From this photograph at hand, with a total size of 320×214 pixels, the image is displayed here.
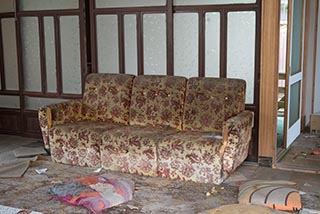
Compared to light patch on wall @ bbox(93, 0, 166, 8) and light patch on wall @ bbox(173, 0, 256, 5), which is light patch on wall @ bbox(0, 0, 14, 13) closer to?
light patch on wall @ bbox(93, 0, 166, 8)

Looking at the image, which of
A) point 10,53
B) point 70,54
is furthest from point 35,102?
point 70,54

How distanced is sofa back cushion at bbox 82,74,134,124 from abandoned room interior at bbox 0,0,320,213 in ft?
0.04

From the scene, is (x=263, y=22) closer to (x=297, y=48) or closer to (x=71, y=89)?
(x=297, y=48)

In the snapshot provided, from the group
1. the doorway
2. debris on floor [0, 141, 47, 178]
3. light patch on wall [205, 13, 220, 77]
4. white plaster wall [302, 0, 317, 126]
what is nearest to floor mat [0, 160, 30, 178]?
debris on floor [0, 141, 47, 178]

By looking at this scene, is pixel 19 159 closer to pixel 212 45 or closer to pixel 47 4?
pixel 47 4

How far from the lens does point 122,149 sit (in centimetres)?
428

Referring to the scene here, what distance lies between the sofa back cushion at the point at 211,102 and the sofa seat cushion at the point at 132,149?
0.27 metres

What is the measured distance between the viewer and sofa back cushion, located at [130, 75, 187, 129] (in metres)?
4.54

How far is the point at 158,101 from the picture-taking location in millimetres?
4605

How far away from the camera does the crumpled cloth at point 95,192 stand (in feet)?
11.4

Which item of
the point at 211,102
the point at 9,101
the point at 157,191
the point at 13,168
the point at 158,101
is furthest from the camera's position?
the point at 9,101

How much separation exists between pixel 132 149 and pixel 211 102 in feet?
3.05

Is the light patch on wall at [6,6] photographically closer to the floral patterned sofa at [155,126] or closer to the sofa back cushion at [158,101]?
the floral patterned sofa at [155,126]

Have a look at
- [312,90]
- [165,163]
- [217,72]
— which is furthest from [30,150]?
[312,90]
